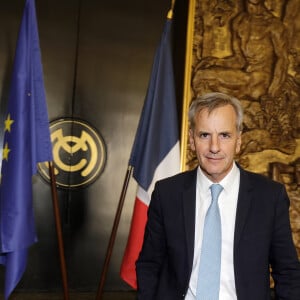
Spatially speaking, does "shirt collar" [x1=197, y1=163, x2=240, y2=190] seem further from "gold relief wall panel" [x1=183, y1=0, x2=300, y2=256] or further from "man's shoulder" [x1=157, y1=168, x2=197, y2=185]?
"gold relief wall panel" [x1=183, y1=0, x2=300, y2=256]

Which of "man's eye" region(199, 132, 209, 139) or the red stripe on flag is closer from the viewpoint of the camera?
"man's eye" region(199, 132, 209, 139)

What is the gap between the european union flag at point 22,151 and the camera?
9.35ft

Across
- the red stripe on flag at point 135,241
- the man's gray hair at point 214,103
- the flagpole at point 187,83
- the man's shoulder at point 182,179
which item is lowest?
the red stripe on flag at point 135,241

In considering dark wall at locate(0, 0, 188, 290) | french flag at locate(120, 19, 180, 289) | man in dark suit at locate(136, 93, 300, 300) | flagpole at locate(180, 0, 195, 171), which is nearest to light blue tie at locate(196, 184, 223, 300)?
man in dark suit at locate(136, 93, 300, 300)

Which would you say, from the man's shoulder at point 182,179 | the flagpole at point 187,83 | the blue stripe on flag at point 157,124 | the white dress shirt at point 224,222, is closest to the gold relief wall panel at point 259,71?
the flagpole at point 187,83

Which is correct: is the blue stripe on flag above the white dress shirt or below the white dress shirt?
above

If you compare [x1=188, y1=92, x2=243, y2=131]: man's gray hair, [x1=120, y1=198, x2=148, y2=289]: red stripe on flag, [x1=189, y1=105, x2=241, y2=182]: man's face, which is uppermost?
[x1=188, y1=92, x2=243, y2=131]: man's gray hair

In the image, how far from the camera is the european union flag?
9.35ft

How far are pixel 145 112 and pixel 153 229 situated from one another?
5.02 ft

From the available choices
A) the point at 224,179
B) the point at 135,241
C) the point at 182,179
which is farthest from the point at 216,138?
the point at 135,241

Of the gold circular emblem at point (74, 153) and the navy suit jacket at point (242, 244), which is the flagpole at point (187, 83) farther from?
the navy suit jacket at point (242, 244)

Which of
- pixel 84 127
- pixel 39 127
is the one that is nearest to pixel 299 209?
pixel 84 127

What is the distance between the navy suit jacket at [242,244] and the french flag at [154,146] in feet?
4.16

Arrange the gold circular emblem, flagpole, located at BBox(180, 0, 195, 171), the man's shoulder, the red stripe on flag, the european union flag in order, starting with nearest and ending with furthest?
the man's shoulder
the european union flag
the red stripe on flag
flagpole, located at BBox(180, 0, 195, 171)
the gold circular emblem
